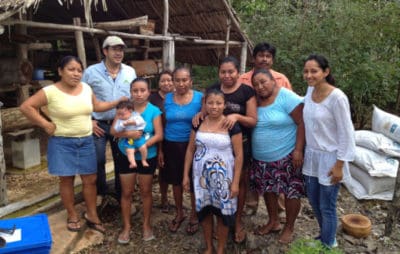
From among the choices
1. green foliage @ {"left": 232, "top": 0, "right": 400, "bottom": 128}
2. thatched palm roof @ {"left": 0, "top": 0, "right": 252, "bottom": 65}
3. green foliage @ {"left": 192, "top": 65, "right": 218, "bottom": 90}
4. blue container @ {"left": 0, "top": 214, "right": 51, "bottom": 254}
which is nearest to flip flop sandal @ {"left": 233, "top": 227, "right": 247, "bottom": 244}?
blue container @ {"left": 0, "top": 214, "right": 51, "bottom": 254}

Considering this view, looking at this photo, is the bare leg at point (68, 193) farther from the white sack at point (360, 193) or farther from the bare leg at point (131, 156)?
the white sack at point (360, 193)

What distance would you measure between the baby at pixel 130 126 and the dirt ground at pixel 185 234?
3.29 feet

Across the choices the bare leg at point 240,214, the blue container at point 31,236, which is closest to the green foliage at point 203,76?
the bare leg at point 240,214

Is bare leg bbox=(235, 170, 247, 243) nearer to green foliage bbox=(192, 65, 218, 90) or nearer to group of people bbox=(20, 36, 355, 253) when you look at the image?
group of people bbox=(20, 36, 355, 253)

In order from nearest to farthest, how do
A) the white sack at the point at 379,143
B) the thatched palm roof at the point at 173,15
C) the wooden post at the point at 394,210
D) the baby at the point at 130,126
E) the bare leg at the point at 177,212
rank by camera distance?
the baby at the point at 130,126 < the bare leg at the point at 177,212 < the wooden post at the point at 394,210 < the white sack at the point at 379,143 < the thatched palm roof at the point at 173,15

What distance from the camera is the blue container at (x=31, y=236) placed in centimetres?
252

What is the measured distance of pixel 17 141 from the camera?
5348 mm

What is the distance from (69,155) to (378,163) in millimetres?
4126

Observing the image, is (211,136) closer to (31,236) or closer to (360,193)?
(31,236)

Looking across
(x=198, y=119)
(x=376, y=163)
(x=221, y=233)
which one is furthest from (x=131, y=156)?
(x=376, y=163)

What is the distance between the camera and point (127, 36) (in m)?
5.28

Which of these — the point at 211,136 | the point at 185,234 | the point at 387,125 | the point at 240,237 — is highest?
the point at 211,136

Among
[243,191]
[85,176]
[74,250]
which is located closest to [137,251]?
[74,250]

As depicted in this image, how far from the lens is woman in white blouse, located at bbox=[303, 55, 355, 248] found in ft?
9.14
